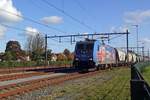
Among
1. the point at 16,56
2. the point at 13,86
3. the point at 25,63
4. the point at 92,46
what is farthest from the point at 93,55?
the point at 16,56

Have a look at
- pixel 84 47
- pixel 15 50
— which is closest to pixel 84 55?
pixel 84 47

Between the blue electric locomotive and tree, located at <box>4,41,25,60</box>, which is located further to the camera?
tree, located at <box>4,41,25,60</box>

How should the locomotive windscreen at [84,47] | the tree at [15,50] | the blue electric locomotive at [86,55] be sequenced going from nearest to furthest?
the blue electric locomotive at [86,55] → the locomotive windscreen at [84,47] → the tree at [15,50]

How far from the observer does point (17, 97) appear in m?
14.6

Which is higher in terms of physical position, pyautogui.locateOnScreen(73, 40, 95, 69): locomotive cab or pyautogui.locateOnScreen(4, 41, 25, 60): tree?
pyautogui.locateOnScreen(4, 41, 25, 60): tree

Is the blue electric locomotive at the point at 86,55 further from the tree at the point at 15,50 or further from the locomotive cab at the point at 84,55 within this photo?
the tree at the point at 15,50

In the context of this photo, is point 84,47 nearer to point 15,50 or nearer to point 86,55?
point 86,55

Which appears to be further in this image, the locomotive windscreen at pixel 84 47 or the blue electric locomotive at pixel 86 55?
the locomotive windscreen at pixel 84 47

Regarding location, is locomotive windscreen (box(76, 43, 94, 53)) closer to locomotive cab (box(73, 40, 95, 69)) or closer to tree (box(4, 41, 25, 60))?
locomotive cab (box(73, 40, 95, 69))

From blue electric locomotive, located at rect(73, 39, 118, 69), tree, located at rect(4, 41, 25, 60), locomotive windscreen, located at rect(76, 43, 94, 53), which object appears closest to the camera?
blue electric locomotive, located at rect(73, 39, 118, 69)

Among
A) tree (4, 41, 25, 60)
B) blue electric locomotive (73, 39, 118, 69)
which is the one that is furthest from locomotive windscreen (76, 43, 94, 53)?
tree (4, 41, 25, 60)

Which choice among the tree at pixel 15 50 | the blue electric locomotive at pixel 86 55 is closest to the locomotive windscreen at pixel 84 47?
the blue electric locomotive at pixel 86 55

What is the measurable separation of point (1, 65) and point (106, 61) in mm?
19166

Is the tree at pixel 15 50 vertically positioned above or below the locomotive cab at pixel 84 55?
above
